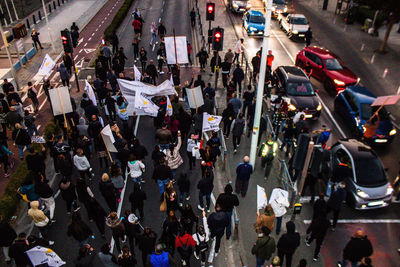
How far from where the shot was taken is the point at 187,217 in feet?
31.1

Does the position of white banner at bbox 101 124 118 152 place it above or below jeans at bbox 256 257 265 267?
above

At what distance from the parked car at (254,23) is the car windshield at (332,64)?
8.34m

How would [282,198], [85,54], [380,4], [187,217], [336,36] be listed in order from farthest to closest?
[336,36] → [85,54] → [380,4] → [282,198] → [187,217]

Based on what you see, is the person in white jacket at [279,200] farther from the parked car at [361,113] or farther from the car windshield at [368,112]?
the car windshield at [368,112]

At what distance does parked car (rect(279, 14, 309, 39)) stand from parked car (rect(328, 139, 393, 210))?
17052 mm

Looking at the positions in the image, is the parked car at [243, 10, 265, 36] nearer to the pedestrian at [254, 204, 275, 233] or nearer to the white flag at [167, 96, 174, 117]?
the white flag at [167, 96, 174, 117]

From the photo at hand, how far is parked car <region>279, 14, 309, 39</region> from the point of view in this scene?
2770 centimetres

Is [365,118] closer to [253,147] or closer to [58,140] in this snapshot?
[253,147]

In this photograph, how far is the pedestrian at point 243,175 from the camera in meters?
11.5

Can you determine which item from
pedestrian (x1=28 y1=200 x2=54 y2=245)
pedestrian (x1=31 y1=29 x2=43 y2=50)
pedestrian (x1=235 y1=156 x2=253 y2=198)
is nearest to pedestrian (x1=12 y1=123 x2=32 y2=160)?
pedestrian (x1=28 y1=200 x2=54 y2=245)

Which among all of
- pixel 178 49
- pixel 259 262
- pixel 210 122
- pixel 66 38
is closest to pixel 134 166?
pixel 210 122

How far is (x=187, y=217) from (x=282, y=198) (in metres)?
2.74

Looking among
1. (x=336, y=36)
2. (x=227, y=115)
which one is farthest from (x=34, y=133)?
(x=336, y=36)

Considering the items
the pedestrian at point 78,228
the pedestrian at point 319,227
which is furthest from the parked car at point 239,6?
the pedestrian at point 78,228
